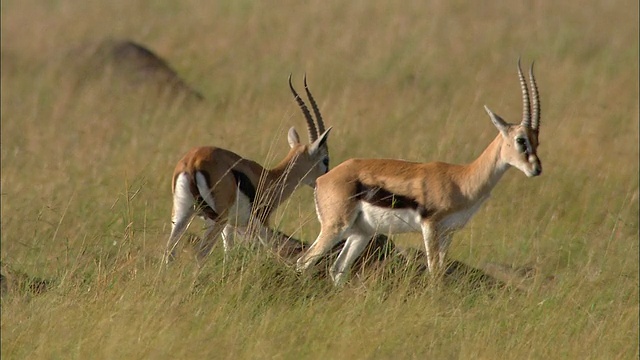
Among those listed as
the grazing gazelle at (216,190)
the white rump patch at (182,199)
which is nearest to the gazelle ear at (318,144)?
the grazing gazelle at (216,190)

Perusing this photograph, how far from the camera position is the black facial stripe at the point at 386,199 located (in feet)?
25.0

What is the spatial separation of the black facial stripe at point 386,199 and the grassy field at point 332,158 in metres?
0.35

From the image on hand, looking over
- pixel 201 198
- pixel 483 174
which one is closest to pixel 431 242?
pixel 483 174

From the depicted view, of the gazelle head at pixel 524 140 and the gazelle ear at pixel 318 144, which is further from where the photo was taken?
the gazelle ear at pixel 318 144

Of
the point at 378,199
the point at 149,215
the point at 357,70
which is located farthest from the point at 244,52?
the point at 378,199

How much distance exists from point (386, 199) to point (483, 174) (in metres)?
0.66

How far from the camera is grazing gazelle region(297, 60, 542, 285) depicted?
24.9ft

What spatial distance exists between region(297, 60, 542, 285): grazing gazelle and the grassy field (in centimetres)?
27

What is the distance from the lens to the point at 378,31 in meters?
18.2

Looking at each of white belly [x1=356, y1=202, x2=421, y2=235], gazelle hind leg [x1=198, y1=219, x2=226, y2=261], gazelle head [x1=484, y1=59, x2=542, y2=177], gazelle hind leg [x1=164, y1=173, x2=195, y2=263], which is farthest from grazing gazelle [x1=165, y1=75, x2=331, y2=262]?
gazelle head [x1=484, y1=59, x2=542, y2=177]

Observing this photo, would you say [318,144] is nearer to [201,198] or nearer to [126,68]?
[201,198]

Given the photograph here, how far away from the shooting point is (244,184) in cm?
822

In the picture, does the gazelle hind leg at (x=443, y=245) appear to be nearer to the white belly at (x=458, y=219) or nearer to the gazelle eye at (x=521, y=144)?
the white belly at (x=458, y=219)

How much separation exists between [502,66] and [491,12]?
3.86m
